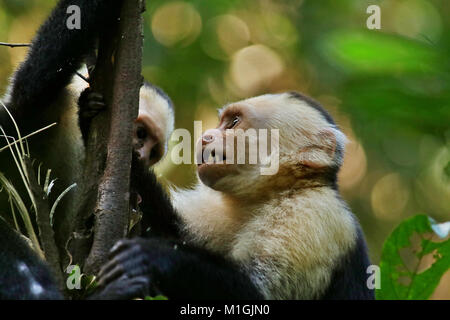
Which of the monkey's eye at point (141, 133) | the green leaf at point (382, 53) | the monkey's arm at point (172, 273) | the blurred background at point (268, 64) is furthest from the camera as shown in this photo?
the blurred background at point (268, 64)

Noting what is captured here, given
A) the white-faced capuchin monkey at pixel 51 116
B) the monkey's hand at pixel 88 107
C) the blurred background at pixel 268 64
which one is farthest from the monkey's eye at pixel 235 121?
the blurred background at pixel 268 64

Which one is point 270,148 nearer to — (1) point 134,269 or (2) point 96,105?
(2) point 96,105

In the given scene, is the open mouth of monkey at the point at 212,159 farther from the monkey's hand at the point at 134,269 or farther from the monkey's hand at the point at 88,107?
the monkey's hand at the point at 134,269

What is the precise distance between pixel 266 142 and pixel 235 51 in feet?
23.2

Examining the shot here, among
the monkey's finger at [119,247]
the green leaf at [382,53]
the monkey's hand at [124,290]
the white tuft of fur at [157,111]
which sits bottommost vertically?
the monkey's hand at [124,290]

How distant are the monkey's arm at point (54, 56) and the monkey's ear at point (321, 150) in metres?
1.64

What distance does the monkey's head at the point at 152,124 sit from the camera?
591cm

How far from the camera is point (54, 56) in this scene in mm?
4270

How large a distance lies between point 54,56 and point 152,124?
6.19 feet

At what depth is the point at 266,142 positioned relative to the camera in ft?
14.8

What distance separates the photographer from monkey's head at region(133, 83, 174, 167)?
5.91 meters

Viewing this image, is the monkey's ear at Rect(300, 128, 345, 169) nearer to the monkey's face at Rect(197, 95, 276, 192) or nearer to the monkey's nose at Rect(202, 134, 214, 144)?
the monkey's face at Rect(197, 95, 276, 192)

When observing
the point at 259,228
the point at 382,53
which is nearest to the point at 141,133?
the point at 259,228

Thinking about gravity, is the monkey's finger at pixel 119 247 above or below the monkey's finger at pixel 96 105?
below
